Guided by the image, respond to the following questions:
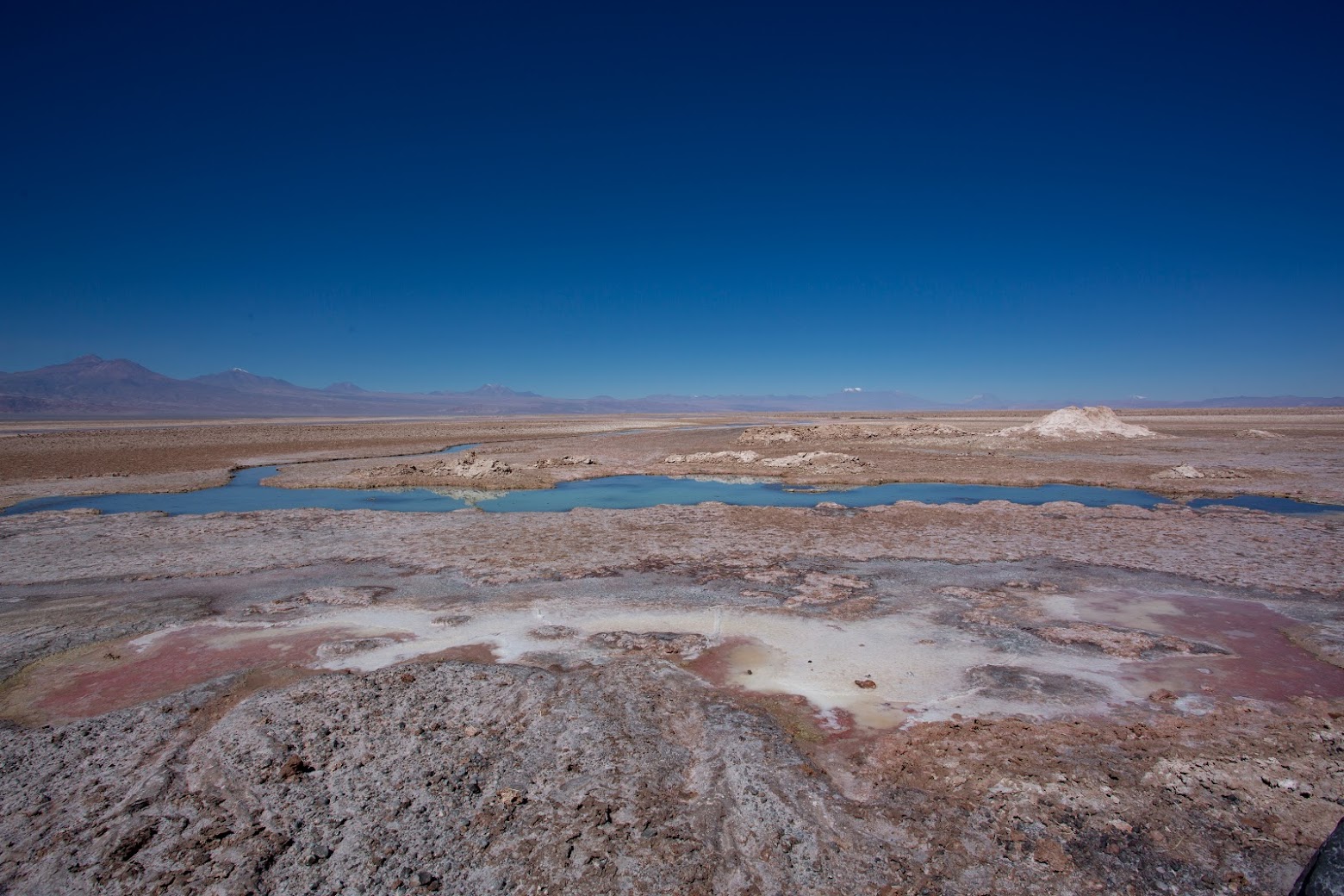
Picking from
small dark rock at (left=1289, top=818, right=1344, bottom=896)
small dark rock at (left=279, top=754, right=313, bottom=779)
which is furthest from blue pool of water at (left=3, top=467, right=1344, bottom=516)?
small dark rock at (left=1289, top=818, right=1344, bottom=896)

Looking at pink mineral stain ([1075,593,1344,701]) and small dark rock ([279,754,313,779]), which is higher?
pink mineral stain ([1075,593,1344,701])

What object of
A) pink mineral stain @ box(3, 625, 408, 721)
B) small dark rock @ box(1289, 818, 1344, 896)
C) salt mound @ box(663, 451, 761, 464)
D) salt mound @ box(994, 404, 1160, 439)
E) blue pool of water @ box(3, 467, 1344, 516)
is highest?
salt mound @ box(994, 404, 1160, 439)

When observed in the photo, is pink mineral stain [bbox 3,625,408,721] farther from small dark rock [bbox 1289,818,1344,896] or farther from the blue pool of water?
the blue pool of water

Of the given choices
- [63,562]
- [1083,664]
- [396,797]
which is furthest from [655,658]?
[63,562]

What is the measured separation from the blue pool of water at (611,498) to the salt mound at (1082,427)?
70.4ft

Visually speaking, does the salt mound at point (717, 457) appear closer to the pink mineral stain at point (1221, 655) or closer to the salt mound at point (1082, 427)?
the pink mineral stain at point (1221, 655)

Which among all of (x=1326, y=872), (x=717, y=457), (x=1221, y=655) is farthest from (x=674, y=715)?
(x=717, y=457)

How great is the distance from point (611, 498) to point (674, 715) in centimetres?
1279

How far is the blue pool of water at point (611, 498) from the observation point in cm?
1603

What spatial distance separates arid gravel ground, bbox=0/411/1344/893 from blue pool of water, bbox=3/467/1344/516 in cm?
480

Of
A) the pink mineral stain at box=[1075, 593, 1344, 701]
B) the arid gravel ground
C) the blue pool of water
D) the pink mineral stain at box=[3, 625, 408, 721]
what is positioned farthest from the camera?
the blue pool of water

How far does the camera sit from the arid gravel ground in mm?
3572

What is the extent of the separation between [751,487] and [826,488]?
2.31 meters

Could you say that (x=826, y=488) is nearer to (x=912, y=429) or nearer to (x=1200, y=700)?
(x=1200, y=700)
